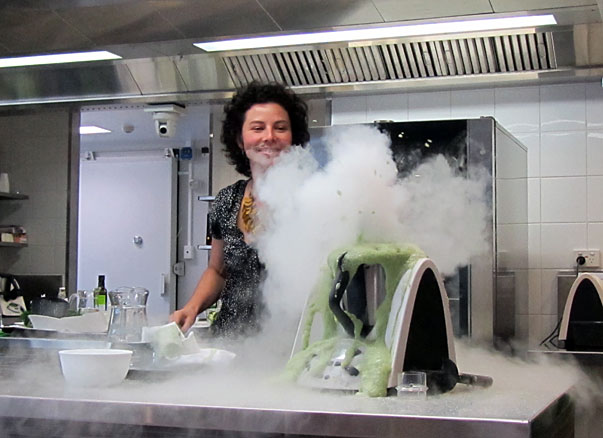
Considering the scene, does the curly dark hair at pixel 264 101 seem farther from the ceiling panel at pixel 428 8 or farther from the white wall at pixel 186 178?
the white wall at pixel 186 178

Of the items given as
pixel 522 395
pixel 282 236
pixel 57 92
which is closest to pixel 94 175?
pixel 57 92

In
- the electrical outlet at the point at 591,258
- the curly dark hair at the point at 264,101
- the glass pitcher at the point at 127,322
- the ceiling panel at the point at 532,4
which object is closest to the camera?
the glass pitcher at the point at 127,322

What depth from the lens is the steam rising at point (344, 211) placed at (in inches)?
52.9

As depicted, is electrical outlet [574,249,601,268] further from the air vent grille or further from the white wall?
the white wall

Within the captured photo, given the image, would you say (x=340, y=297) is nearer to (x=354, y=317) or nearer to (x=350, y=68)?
(x=354, y=317)

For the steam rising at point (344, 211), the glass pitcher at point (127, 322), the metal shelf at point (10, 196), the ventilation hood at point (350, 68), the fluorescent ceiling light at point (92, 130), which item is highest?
the fluorescent ceiling light at point (92, 130)

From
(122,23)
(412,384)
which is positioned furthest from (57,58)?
(412,384)

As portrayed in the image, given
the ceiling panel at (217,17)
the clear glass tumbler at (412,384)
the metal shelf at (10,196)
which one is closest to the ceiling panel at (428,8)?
the ceiling panel at (217,17)

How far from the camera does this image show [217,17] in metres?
2.76

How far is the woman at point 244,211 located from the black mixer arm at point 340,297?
27.6 inches

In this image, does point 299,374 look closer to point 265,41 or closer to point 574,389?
point 574,389

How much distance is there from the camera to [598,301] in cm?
255

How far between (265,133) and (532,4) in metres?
1.08

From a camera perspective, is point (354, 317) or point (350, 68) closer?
point (354, 317)
